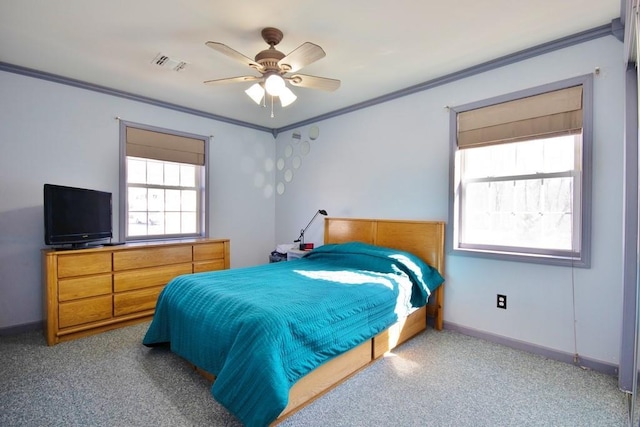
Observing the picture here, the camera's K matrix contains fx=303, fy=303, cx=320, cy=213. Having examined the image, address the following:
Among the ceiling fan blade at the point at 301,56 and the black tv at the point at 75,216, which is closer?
the ceiling fan blade at the point at 301,56

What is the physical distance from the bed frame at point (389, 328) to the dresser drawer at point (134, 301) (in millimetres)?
1375

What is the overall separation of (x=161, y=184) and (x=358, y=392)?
333 centimetres

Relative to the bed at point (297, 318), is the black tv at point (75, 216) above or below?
above

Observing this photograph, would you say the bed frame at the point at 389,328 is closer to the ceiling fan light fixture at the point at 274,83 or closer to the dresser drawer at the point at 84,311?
the dresser drawer at the point at 84,311

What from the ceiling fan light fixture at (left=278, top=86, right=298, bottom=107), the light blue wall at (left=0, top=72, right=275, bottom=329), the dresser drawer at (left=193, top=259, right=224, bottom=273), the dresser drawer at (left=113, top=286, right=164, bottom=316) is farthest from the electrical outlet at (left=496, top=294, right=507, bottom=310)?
the light blue wall at (left=0, top=72, right=275, bottom=329)

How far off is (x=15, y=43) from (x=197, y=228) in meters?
2.46

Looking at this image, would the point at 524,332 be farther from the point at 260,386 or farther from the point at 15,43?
the point at 15,43

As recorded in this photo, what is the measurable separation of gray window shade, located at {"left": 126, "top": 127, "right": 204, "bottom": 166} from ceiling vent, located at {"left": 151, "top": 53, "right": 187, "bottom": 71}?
1118 mm

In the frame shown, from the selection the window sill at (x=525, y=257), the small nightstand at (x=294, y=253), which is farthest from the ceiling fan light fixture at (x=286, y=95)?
the window sill at (x=525, y=257)

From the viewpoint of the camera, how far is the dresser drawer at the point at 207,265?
140 inches

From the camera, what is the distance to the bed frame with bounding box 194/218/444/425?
6.09 feet

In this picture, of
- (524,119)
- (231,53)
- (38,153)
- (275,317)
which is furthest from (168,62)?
(524,119)

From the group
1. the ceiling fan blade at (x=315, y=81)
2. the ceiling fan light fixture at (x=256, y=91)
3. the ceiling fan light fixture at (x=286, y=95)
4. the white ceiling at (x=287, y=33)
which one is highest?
the white ceiling at (x=287, y=33)

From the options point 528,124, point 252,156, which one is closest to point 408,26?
point 528,124
